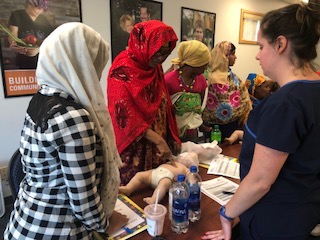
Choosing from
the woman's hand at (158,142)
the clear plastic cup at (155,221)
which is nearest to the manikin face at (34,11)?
the woman's hand at (158,142)

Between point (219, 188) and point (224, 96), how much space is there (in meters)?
1.17

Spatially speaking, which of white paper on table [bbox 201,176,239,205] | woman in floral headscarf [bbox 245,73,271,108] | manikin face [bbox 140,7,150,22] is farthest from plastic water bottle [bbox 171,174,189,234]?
manikin face [bbox 140,7,150,22]

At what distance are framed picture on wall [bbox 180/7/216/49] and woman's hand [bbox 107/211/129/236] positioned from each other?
303 centimetres

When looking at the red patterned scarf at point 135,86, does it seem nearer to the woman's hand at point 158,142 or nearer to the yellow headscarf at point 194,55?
the woman's hand at point 158,142

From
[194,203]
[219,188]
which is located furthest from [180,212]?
[219,188]

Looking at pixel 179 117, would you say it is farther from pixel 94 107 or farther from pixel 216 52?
pixel 94 107

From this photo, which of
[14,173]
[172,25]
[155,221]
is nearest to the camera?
[155,221]

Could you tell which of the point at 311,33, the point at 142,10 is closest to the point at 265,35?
the point at 311,33

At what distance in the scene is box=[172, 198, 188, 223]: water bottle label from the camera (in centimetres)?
96

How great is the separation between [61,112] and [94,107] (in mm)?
134

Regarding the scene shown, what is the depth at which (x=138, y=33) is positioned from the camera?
1.47m

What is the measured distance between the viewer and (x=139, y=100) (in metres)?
1.39

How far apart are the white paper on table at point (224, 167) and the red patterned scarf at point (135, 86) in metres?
0.46

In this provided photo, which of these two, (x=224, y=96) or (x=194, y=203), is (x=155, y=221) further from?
(x=224, y=96)
